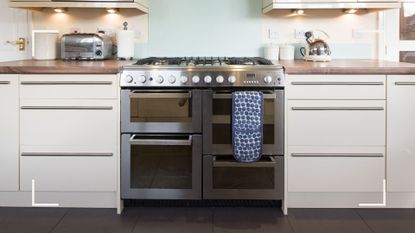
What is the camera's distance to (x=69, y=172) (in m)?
3.01

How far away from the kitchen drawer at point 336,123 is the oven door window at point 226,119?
109 millimetres

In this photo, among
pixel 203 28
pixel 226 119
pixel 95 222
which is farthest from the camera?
pixel 203 28

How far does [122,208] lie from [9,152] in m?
0.76

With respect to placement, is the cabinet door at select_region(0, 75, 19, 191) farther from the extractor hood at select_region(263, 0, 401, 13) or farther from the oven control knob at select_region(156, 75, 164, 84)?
the extractor hood at select_region(263, 0, 401, 13)

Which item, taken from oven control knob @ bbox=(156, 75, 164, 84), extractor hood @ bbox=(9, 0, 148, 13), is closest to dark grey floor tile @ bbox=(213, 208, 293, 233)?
oven control knob @ bbox=(156, 75, 164, 84)

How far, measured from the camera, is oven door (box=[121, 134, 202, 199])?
293 centimetres

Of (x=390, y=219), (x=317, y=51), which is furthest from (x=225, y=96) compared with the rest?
(x=390, y=219)

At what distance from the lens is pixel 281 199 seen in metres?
3.03

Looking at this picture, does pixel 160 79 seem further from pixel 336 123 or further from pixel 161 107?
pixel 336 123

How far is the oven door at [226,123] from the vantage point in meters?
2.93

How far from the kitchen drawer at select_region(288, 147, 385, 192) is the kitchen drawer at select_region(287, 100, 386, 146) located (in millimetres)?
48

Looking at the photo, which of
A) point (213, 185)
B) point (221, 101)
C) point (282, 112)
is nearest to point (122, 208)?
point (213, 185)

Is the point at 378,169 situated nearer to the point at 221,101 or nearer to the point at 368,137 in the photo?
the point at 368,137

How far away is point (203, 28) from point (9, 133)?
1.56 metres
